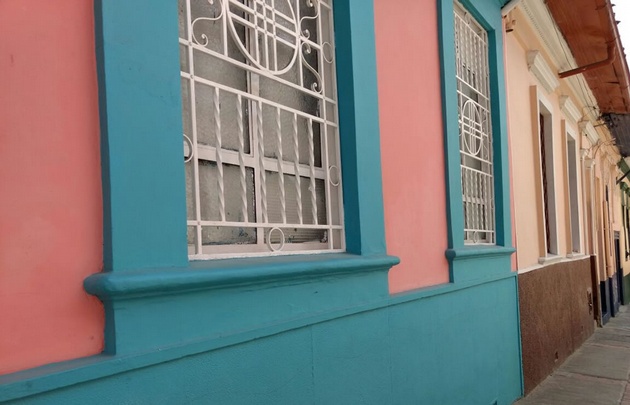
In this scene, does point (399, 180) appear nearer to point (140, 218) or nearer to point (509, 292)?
point (140, 218)

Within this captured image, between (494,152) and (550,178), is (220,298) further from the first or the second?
(550,178)

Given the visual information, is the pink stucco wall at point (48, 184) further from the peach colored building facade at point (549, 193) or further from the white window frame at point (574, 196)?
the white window frame at point (574, 196)

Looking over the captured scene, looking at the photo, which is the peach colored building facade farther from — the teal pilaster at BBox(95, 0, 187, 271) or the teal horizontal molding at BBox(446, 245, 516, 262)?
the teal pilaster at BBox(95, 0, 187, 271)

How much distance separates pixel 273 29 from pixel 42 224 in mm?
1432

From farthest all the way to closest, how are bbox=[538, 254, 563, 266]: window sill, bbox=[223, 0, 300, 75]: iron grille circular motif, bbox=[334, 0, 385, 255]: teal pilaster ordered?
bbox=[538, 254, 563, 266]: window sill, bbox=[334, 0, 385, 255]: teal pilaster, bbox=[223, 0, 300, 75]: iron grille circular motif

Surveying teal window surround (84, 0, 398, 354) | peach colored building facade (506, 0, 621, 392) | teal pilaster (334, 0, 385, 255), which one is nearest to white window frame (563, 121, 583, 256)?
peach colored building facade (506, 0, 621, 392)

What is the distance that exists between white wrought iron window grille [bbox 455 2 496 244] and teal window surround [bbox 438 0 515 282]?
6 centimetres

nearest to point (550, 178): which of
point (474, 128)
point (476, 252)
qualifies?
point (474, 128)

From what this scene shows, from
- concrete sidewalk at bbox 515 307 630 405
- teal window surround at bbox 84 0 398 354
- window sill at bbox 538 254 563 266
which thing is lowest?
concrete sidewalk at bbox 515 307 630 405

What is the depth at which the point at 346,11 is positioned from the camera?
2895 millimetres

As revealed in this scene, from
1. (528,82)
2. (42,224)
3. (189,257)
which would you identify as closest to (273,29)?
(189,257)

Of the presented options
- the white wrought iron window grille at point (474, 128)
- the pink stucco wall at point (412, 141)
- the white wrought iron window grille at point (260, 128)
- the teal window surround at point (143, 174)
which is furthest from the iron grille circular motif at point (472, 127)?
the teal window surround at point (143, 174)

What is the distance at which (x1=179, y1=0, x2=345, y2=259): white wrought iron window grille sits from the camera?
7.16ft

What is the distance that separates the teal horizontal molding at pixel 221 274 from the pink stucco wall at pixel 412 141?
595 mm
